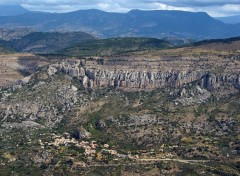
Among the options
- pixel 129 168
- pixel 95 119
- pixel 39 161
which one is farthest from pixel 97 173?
pixel 95 119

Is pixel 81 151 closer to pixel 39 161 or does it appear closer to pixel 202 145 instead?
pixel 39 161

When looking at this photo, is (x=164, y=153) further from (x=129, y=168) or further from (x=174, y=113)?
(x=174, y=113)

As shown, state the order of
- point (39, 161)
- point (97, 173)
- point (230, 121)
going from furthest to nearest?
point (230, 121) < point (39, 161) < point (97, 173)

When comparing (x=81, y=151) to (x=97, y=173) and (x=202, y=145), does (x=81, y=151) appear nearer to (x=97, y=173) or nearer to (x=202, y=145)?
(x=97, y=173)

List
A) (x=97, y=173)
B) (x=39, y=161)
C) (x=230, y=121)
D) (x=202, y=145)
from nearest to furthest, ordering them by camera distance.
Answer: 1. (x=97, y=173)
2. (x=39, y=161)
3. (x=202, y=145)
4. (x=230, y=121)

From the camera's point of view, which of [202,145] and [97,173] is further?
[202,145]

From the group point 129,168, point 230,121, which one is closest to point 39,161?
point 129,168

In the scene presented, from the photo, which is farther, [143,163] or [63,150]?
[63,150]

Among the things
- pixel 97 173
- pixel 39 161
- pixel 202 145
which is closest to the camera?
pixel 97 173

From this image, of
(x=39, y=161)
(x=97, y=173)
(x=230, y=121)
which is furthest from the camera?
(x=230, y=121)
